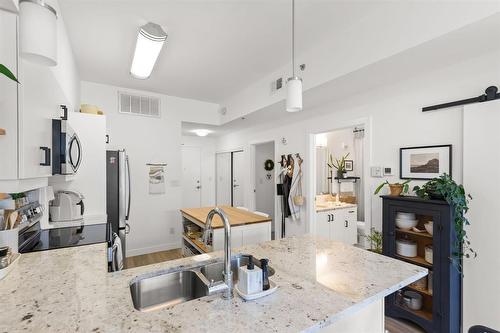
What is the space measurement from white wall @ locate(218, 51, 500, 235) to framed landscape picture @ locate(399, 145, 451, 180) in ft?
0.18

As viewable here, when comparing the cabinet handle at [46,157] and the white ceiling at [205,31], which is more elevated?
the white ceiling at [205,31]

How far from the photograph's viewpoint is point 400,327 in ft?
7.18

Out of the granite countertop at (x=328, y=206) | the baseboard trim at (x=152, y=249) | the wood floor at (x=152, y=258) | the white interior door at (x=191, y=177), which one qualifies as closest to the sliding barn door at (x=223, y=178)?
the white interior door at (x=191, y=177)

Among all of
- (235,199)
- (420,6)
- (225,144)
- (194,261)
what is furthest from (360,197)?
(194,261)

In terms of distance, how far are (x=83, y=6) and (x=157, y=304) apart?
7.87 ft

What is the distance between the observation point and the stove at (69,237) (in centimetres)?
164

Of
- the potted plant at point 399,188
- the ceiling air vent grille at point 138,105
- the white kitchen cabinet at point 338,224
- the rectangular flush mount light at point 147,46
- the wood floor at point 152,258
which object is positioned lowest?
the wood floor at point 152,258

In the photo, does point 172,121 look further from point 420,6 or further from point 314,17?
point 420,6

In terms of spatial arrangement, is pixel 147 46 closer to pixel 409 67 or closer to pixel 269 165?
pixel 409 67

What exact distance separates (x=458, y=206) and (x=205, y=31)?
2648mm

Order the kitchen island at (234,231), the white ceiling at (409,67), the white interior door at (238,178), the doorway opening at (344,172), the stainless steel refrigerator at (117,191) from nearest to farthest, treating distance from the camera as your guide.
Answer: the white ceiling at (409,67) → the kitchen island at (234,231) → the stainless steel refrigerator at (117,191) → the doorway opening at (344,172) → the white interior door at (238,178)

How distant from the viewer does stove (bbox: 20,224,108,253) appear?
1643 mm

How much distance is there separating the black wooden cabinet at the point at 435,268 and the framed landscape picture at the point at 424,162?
0.34m

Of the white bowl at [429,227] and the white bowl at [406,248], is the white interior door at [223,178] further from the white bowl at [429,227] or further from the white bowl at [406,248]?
the white bowl at [429,227]
